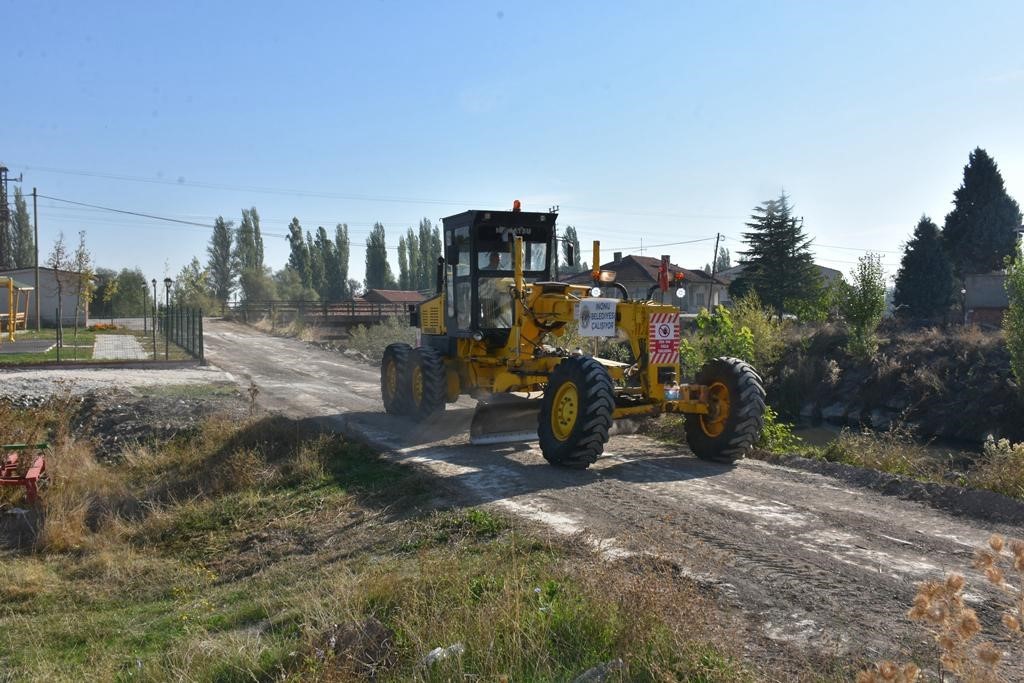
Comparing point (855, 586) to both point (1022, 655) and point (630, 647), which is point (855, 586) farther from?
point (630, 647)

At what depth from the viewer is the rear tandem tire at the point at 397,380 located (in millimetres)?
14742

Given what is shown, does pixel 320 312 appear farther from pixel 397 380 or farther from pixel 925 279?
pixel 397 380

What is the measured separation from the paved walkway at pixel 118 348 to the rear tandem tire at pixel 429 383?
51.0 feet

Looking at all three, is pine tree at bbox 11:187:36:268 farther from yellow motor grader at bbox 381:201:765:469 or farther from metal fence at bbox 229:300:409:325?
yellow motor grader at bbox 381:201:765:469

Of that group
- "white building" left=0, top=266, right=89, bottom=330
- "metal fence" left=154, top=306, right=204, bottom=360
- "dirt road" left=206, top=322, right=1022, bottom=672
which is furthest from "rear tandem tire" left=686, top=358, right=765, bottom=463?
"white building" left=0, top=266, right=89, bottom=330

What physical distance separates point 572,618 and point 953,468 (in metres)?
8.23

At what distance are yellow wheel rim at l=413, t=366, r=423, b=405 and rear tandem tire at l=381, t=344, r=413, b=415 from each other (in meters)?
0.19

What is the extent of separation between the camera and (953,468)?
1154 centimetres

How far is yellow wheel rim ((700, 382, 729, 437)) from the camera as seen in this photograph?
34.9 ft

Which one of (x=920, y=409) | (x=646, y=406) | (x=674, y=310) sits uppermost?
(x=674, y=310)

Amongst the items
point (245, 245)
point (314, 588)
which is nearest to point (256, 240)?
point (245, 245)

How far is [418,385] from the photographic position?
1439 cm

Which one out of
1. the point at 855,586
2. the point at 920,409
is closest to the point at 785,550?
the point at 855,586

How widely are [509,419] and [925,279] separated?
132ft
